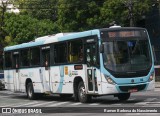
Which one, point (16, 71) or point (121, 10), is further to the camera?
point (121, 10)

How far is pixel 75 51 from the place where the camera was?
A: 19641 millimetres

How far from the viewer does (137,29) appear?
18.7 metres

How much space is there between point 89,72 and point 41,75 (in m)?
4.93

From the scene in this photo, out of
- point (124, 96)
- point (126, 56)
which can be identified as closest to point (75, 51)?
point (126, 56)

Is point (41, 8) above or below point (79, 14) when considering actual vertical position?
above

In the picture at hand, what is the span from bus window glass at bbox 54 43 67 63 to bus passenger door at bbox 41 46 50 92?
Result: 0.93m

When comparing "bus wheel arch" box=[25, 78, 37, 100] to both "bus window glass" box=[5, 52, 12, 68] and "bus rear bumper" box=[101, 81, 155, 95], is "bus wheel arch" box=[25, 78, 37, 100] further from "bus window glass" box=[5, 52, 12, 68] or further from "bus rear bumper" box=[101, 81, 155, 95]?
"bus rear bumper" box=[101, 81, 155, 95]

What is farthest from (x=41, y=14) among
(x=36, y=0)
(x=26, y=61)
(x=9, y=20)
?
(x=26, y=61)

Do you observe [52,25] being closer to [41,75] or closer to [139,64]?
[41,75]

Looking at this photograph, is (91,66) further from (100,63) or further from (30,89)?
(30,89)

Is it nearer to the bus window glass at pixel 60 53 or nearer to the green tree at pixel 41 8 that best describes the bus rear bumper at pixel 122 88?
the bus window glass at pixel 60 53

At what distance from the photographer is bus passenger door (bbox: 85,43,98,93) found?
59.9ft

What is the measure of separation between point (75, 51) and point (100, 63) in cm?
212

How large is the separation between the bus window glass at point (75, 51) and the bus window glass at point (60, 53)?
0.47 m
